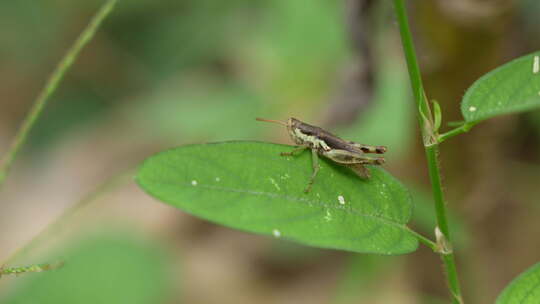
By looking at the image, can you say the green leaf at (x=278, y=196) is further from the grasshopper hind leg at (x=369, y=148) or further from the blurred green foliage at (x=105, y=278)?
the blurred green foliage at (x=105, y=278)

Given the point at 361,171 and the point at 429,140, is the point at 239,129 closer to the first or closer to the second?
the point at 361,171

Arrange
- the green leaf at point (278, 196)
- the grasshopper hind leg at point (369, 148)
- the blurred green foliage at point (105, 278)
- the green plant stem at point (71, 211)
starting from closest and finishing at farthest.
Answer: the green leaf at point (278, 196) → the green plant stem at point (71, 211) → the grasshopper hind leg at point (369, 148) → the blurred green foliage at point (105, 278)

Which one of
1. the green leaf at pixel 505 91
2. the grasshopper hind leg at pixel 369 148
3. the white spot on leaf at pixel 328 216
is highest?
the green leaf at pixel 505 91

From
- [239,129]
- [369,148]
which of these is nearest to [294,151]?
[369,148]

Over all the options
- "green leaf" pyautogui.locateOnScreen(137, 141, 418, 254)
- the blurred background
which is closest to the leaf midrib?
"green leaf" pyautogui.locateOnScreen(137, 141, 418, 254)

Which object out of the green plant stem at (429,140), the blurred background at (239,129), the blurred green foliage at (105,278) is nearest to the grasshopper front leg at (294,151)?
the green plant stem at (429,140)

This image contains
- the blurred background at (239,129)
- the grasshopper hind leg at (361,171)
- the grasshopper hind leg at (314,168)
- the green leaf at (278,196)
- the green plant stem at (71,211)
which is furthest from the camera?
the blurred background at (239,129)

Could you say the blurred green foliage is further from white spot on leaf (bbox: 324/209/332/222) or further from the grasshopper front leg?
white spot on leaf (bbox: 324/209/332/222)
